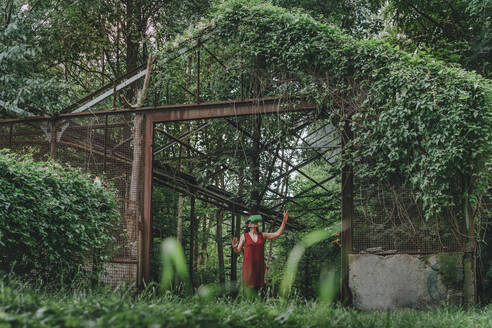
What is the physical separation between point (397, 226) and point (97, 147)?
6.34m

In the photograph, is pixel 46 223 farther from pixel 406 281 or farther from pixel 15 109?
pixel 15 109

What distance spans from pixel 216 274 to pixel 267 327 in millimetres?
11445

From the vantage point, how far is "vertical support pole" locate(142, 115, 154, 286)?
8.62m

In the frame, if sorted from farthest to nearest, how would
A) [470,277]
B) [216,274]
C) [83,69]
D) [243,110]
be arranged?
[83,69]
[216,274]
[243,110]
[470,277]

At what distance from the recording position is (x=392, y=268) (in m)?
7.53

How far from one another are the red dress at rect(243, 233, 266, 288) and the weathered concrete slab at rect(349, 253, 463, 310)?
5.25ft

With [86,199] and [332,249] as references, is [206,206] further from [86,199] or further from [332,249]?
[86,199]

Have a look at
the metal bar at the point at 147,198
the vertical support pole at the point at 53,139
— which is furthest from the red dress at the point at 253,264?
the vertical support pole at the point at 53,139

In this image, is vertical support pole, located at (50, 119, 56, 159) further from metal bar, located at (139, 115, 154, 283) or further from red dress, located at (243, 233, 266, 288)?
red dress, located at (243, 233, 266, 288)

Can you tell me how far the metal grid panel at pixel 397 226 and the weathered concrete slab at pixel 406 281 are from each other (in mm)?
167

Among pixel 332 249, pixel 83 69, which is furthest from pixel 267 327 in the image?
pixel 83 69

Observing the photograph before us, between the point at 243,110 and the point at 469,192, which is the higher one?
the point at 243,110

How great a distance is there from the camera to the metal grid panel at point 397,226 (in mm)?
7500

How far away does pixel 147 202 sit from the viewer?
8898 millimetres
